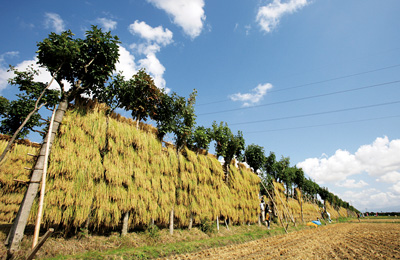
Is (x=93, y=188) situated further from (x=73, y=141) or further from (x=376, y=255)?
(x=376, y=255)

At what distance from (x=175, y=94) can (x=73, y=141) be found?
5634 mm

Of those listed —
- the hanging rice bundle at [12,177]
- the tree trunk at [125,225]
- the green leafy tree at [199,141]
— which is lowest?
the tree trunk at [125,225]

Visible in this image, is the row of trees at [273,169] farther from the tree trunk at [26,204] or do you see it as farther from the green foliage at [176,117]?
the tree trunk at [26,204]

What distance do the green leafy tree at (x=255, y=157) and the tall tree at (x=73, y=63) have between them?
592 inches

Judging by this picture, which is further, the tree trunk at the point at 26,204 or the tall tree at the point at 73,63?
the tall tree at the point at 73,63

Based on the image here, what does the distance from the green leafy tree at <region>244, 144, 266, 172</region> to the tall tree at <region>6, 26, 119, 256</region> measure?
1503cm

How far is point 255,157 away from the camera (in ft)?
61.3

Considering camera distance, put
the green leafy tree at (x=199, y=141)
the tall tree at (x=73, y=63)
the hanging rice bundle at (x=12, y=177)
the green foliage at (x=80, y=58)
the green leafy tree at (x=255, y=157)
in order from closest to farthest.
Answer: the tall tree at (x=73, y=63), the green foliage at (x=80, y=58), the hanging rice bundle at (x=12, y=177), the green leafy tree at (x=199, y=141), the green leafy tree at (x=255, y=157)

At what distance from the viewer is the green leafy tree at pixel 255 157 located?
18625 millimetres

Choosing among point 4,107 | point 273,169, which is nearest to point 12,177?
point 4,107

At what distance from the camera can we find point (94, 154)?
6.65 m

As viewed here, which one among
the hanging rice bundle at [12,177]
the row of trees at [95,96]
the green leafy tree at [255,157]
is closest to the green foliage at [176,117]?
the row of trees at [95,96]

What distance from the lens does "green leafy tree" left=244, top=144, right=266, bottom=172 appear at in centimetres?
1862

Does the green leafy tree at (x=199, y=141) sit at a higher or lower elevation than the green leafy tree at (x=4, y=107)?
lower
